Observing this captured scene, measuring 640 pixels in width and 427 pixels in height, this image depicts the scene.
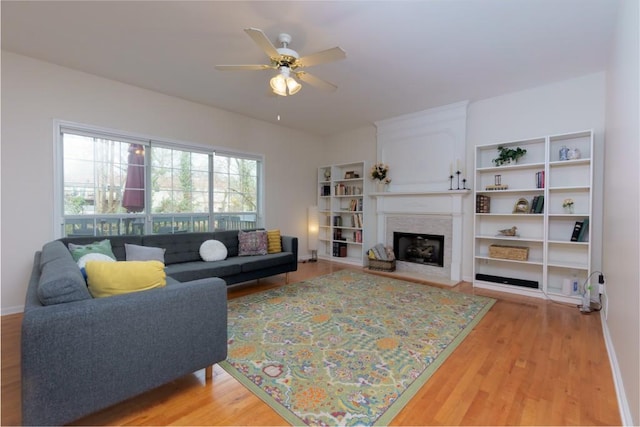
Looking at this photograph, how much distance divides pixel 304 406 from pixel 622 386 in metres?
2.01

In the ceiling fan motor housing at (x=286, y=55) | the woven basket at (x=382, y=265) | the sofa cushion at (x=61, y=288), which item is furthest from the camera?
the woven basket at (x=382, y=265)

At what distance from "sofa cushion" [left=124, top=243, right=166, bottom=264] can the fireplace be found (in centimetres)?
386

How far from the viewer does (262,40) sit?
2.10m

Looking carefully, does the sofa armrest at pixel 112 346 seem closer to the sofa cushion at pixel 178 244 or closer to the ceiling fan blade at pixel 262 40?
the ceiling fan blade at pixel 262 40

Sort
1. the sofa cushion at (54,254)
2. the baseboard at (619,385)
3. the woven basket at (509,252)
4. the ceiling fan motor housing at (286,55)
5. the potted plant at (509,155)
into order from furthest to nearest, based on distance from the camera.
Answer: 1. the potted plant at (509,155)
2. the woven basket at (509,252)
3. the ceiling fan motor housing at (286,55)
4. the sofa cushion at (54,254)
5. the baseboard at (619,385)

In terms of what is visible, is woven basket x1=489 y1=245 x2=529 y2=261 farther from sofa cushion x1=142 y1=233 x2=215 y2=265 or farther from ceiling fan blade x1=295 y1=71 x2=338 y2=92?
sofa cushion x1=142 y1=233 x2=215 y2=265

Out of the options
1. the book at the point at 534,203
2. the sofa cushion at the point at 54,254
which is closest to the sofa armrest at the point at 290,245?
the sofa cushion at the point at 54,254

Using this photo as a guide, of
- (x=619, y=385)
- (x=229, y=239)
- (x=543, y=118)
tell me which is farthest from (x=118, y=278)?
(x=543, y=118)

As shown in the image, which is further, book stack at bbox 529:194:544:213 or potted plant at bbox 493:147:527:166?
potted plant at bbox 493:147:527:166

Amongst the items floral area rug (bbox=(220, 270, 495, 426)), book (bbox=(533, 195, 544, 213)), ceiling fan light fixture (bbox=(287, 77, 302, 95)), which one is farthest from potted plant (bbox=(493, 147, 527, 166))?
ceiling fan light fixture (bbox=(287, 77, 302, 95))

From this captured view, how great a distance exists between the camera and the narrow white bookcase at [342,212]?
5680mm

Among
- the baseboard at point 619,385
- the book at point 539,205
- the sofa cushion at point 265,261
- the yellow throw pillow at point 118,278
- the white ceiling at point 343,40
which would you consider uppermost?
the white ceiling at point 343,40

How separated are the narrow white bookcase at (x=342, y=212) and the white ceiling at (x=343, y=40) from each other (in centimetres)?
214

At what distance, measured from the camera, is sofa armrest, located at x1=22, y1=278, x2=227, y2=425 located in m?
1.22
